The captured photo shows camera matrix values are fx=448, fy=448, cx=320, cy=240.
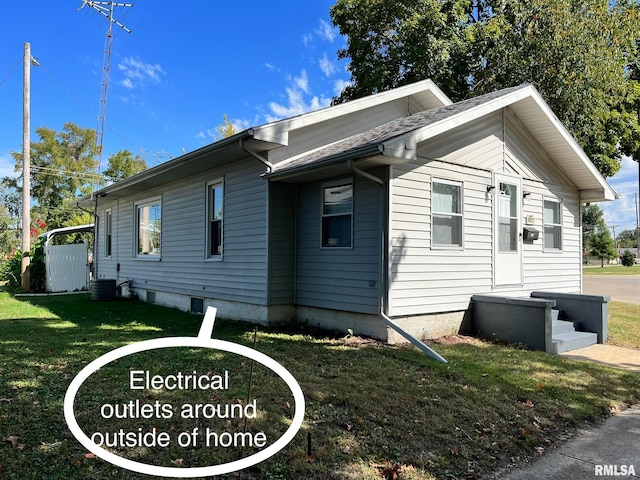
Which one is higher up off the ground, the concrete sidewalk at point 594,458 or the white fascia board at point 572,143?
the white fascia board at point 572,143

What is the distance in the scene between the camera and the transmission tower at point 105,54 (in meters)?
23.2

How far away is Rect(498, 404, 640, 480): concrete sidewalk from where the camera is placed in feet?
10.3

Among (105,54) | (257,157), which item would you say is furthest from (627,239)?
(257,157)

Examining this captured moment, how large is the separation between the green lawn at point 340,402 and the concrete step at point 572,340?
66 cm

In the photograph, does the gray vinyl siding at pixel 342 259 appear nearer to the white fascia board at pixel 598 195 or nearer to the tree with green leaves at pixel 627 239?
the white fascia board at pixel 598 195

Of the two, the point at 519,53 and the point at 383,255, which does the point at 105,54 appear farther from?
the point at 383,255

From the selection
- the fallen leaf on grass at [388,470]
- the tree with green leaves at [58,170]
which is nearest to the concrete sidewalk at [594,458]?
the fallen leaf on grass at [388,470]

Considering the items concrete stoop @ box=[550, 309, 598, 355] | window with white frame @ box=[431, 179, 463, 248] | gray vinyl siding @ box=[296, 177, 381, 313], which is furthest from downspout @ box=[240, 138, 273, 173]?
concrete stoop @ box=[550, 309, 598, 355]

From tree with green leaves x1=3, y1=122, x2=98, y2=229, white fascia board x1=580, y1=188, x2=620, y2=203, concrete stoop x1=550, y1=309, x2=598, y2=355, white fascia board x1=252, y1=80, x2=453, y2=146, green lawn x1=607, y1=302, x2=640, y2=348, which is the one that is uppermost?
tree with green leaves x1=3, y1=122, x2=98, y2=229

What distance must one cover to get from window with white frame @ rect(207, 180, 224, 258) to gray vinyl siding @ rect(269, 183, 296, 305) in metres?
1.85

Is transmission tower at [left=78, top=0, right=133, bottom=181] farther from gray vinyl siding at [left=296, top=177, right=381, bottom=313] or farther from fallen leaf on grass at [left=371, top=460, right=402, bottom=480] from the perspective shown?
fallen leaf on grass at [left=371, top=460, right=402, bottom=480]

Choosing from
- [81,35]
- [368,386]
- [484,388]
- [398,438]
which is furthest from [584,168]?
[81,35]

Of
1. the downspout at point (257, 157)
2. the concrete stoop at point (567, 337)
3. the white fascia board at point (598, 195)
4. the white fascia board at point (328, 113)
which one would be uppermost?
the white fascia board at point (328, 113)

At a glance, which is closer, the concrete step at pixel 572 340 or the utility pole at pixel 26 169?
the concrete step at pixel 572 340
